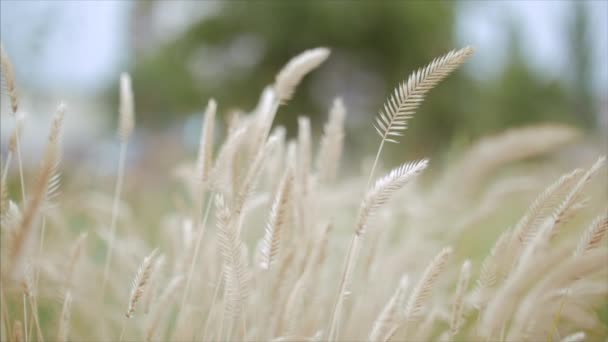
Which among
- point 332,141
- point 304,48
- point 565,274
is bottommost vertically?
point 565,274

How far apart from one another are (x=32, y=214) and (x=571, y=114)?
5.61m

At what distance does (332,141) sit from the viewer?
2.21 feet

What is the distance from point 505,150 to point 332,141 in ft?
1.57

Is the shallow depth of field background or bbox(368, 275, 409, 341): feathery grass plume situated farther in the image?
the shallow depth of field background

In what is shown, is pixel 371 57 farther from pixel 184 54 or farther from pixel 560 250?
pixel 560 250

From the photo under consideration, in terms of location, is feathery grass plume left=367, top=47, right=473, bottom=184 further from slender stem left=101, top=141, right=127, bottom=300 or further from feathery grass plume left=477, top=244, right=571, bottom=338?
slender stem left=101, top=141, right=127, bottom=300

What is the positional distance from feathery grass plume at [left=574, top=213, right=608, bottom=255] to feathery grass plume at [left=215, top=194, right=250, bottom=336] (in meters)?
0.33

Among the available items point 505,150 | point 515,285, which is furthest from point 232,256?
point 505,150

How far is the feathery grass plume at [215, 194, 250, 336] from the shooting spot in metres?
0.46

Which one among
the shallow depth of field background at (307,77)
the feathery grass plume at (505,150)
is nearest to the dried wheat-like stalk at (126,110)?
the feathery grass plume at (505,150)

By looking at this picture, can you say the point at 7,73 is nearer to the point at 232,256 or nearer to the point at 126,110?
the point at 126,110

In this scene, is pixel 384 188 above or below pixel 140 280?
above

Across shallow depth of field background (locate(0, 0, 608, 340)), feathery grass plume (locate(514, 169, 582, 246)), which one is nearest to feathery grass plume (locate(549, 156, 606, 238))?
feathery grass plume (locate(514, 169, 582, 246))

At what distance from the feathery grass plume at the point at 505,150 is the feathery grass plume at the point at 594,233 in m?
0.42
